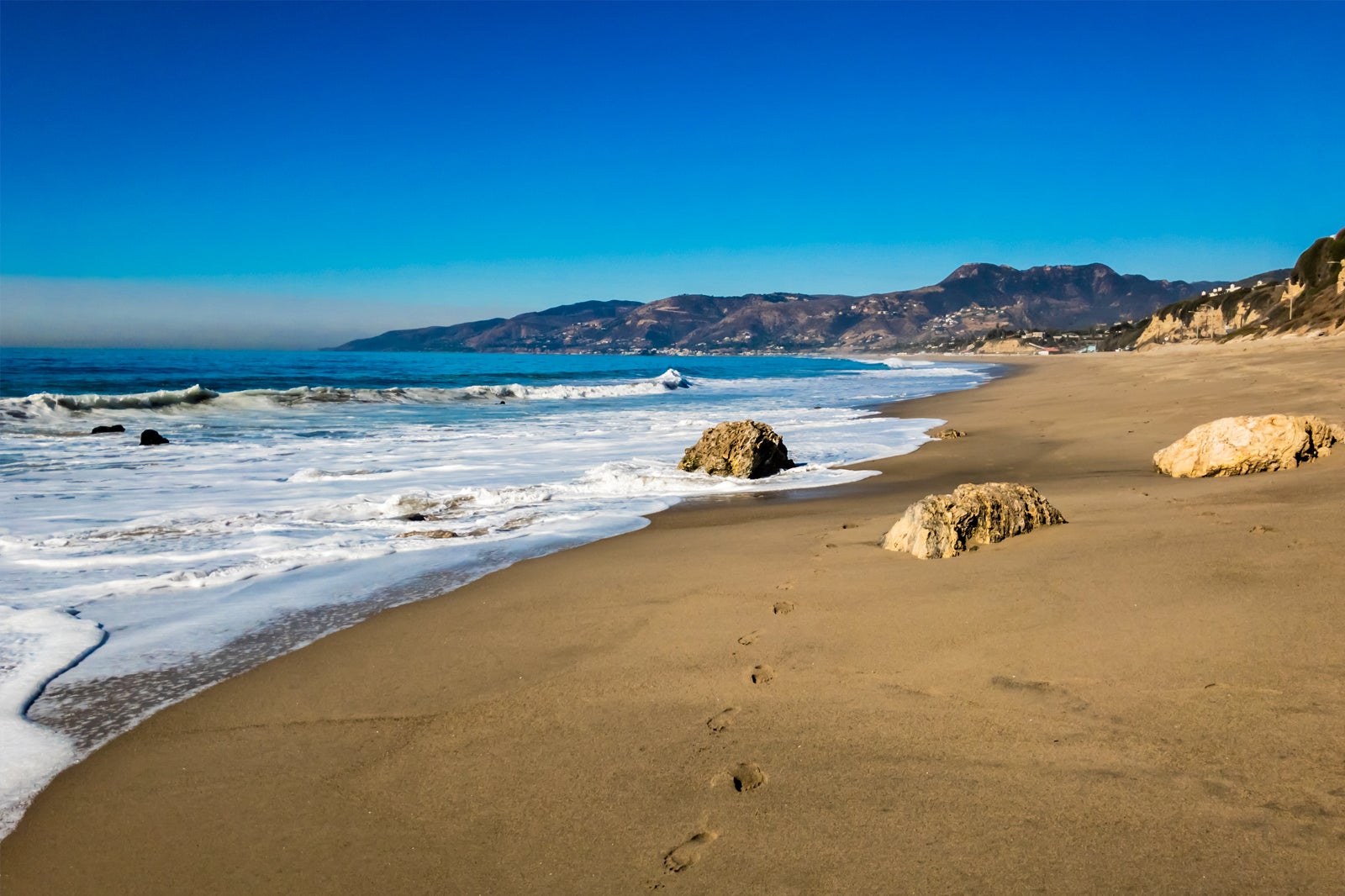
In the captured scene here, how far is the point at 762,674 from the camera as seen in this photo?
3000 millimetres

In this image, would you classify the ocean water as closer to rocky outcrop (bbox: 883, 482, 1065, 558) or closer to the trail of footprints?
the trail of footprints

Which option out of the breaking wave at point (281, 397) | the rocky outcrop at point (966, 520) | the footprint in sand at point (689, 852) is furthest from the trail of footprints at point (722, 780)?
the breaking wave at point (281, 397)

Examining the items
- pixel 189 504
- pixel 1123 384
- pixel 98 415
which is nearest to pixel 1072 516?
pixel 189 504

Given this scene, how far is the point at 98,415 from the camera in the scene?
19281 millimetres

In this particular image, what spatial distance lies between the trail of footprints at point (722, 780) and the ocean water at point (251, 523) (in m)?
2.08

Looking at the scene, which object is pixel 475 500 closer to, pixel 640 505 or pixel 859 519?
pixel 640 505

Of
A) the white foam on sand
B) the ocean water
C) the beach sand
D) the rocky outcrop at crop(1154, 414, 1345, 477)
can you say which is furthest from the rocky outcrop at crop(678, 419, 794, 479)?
the white foam on sand

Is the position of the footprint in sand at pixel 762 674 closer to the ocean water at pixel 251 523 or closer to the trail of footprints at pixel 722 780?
the trail of footprints at pixel 722 780

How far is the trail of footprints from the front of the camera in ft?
6.35

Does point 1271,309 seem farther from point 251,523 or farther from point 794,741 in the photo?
point 794,741

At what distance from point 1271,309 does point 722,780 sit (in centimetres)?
6913

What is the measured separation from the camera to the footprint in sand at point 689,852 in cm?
191

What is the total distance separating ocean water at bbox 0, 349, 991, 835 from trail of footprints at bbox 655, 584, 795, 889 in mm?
2076

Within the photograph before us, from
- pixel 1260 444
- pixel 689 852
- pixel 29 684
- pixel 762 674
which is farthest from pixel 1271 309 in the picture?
pixel 29 684
